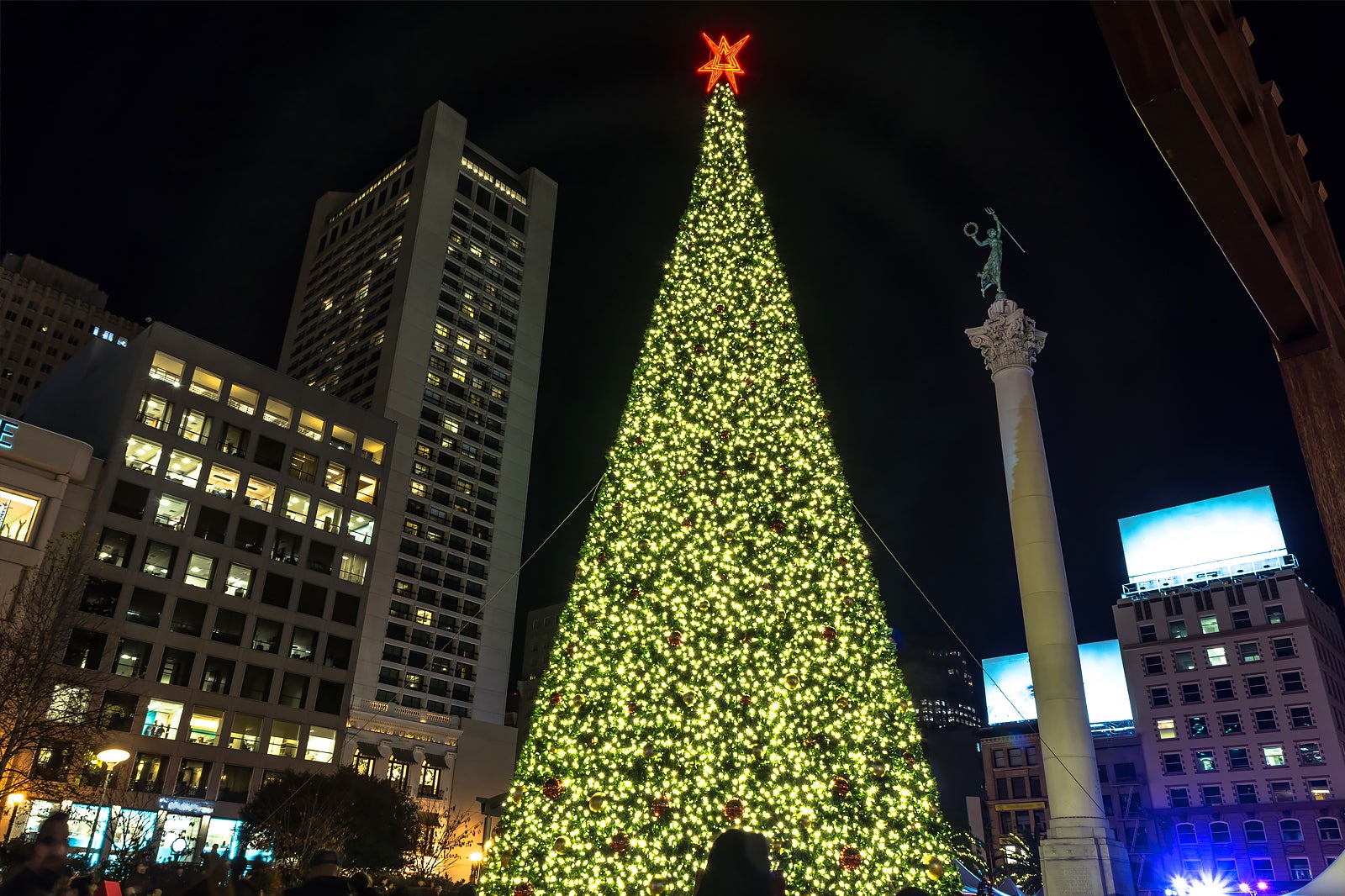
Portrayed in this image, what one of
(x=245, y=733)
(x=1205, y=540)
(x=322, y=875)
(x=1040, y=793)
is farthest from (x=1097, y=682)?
(x=322, y=875)

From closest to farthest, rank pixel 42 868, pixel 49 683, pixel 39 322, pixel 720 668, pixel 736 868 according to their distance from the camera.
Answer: pixel 736 868
pixel 42 868
pixel 720 668
pixel 49 683
pixel 39 322

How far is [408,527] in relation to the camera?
87.8 m

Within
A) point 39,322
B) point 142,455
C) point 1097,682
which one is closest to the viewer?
point 142,455

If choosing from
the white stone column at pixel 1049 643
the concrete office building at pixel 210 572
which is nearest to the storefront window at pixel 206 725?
the concrete office building at pixel 210 572

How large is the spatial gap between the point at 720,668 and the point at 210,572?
5412cm

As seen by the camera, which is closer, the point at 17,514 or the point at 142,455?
the point at 17,514

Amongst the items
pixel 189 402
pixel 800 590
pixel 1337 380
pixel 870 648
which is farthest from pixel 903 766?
pixel 189 402

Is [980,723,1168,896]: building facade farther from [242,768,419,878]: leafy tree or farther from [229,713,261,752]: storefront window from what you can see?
[229,713,261,752]: storefront window

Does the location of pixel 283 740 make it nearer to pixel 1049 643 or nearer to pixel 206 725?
pixel 206 725

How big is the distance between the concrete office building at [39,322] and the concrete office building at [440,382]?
29.1 m

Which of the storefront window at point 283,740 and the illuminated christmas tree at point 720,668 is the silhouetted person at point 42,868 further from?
the storefront window at point 283,740

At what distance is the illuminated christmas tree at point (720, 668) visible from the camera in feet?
39.9

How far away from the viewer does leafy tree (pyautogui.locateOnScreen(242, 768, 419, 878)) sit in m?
41.3

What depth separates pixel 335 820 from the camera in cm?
4209
